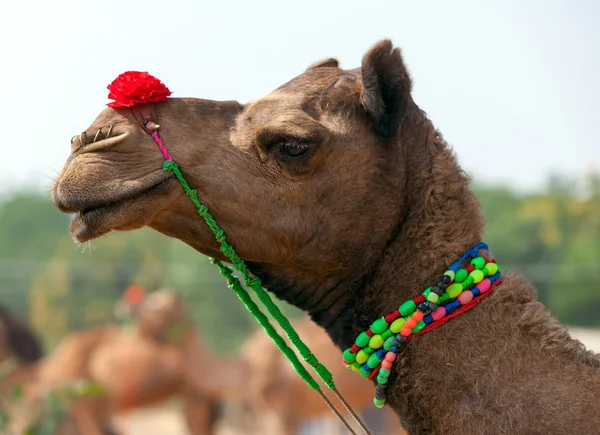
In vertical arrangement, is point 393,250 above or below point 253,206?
below

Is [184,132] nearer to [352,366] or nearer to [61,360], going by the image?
[352,366]

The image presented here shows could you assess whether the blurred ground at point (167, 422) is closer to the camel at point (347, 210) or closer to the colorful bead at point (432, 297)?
the camel at point (347, 210)

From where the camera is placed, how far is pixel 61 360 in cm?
1099

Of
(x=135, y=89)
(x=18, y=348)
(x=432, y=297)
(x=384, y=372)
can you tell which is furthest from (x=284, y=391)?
(x=135, y=89)

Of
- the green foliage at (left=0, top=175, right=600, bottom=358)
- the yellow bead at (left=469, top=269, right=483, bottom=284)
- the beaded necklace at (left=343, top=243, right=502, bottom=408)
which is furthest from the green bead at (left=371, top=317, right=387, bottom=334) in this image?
the green foliage at (left=0, top=175, right=600, bottom=358)

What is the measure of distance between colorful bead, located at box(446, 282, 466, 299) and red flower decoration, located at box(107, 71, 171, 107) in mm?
1170

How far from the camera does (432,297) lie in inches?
110

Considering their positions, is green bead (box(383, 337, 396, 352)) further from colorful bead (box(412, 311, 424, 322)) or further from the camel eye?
the camel eye

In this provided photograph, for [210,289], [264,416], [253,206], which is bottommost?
[264,416]

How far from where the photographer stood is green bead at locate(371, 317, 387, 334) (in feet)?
9.41

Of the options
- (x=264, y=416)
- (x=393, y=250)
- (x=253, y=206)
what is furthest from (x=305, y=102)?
(x=264, y=416)

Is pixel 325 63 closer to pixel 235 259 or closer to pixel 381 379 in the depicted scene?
pixel 235 259

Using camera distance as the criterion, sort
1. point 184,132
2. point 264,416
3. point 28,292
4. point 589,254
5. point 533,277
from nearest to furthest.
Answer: point 184,132, point 264,416, point 533,277, point 28,292, point 589,254

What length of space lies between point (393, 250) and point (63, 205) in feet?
3.67
